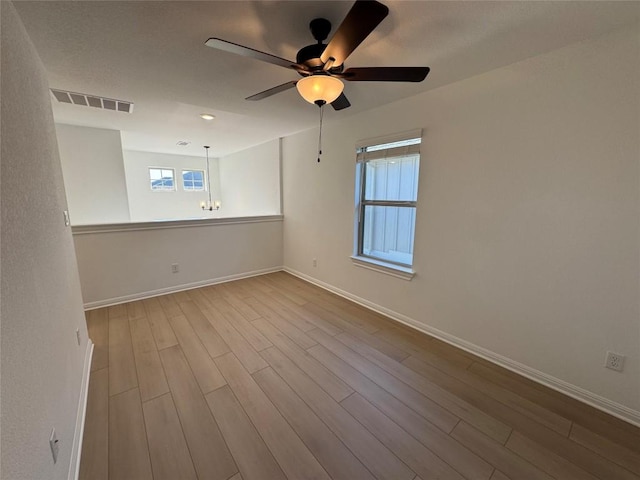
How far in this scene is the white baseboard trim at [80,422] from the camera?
1.27 meters

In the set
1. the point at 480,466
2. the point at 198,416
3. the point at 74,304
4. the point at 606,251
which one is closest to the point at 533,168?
the point at 606,251

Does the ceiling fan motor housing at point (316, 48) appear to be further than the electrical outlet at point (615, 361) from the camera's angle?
No

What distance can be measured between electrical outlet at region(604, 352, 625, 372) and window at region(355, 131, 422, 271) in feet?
5.03

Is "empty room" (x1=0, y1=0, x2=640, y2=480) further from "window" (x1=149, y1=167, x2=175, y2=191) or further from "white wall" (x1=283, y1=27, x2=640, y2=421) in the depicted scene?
"window" (x1=149, y1=167, x2=175, y2=191)

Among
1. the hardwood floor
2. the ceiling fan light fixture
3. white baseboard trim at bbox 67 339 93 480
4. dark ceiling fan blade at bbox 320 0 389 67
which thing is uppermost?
dark ceiling fan blade at bbox 320 0 389 67

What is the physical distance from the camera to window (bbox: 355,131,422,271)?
269 cm

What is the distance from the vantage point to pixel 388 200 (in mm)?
2957

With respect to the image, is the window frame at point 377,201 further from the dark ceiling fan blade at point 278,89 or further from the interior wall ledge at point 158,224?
the interior wall ledge at point 158,224

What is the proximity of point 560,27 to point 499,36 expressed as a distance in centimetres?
30

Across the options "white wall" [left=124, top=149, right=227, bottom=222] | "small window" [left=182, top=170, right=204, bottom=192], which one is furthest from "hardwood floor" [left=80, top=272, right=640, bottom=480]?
"small window" [left=182, top=170, right=204, bottom=192]

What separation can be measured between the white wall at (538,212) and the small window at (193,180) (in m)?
5.74

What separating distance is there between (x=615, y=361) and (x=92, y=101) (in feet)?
15.8

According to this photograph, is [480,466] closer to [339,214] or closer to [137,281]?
[339,214]

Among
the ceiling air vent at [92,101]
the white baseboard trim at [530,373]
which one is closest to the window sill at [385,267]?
the white baseboard trim at [530,373]
